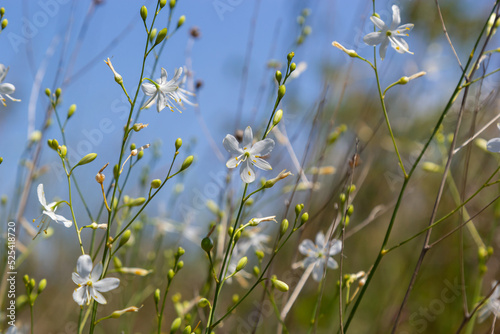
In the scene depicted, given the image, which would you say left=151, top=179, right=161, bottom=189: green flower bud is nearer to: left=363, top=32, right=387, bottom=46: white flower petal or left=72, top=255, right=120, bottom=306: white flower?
left=72, top=255, right=120, bottom=306: white flower

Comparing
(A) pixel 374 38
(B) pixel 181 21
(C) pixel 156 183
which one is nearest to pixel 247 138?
(C) pixel 156 183

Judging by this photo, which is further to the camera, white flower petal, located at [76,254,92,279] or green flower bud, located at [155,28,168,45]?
green flower bud, located at [155,28,168,45]

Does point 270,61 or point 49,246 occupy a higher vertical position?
point 270,61

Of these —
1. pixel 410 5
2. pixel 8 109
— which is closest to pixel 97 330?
pixel 8 109

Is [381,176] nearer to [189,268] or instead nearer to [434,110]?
A: [434,110]

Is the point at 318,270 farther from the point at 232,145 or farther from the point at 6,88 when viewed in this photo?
the point at 6,88

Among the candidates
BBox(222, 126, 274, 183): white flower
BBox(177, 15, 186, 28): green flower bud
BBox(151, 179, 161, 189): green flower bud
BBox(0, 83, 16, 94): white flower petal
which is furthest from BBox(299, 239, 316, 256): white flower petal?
BBox(0, 83, 16, 94): white flower petal

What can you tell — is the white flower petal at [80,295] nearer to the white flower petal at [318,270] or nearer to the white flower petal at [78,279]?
the white flower petal at [78,279]
